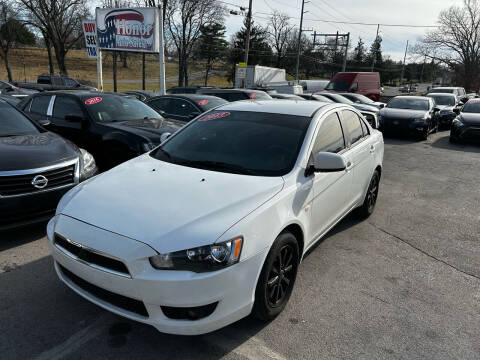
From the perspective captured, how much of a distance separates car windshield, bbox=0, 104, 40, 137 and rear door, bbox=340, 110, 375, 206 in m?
4.19

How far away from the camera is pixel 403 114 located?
13.3 m

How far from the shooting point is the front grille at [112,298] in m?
→ 2.28

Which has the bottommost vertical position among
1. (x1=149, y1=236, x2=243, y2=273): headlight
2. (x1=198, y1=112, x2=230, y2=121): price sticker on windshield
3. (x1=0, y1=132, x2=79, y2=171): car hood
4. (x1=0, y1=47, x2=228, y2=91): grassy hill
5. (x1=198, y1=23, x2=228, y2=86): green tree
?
(x1=149, y1=236, x2=243, y2=273): headlight

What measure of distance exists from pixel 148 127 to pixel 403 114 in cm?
1054

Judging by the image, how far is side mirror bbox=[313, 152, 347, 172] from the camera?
2.98 m

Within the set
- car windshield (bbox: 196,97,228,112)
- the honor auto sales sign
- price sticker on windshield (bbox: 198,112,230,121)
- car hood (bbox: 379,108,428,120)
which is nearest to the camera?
price sticker on windshield (bbox: 198,112,230,121)

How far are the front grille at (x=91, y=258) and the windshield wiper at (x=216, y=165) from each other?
119cm

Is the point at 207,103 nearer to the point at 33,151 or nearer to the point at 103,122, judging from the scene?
the point at 103,122

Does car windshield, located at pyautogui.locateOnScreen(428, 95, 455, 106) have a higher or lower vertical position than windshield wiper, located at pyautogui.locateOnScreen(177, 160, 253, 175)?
higher

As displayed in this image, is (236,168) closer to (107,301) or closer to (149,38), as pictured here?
(107,301)

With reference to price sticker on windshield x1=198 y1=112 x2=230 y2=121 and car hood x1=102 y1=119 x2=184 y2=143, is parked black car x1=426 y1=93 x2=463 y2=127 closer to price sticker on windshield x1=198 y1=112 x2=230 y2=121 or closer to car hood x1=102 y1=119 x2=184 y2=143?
car hood x1=102 y1=119 x2=184 y2=143

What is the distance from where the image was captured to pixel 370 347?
2580mm

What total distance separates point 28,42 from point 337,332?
80.9 m

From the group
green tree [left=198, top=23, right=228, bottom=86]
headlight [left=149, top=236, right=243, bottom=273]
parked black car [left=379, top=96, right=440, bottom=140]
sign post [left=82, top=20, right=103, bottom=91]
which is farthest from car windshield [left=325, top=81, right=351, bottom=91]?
green tree [left=198, top=23, right=228, bottom=86]
